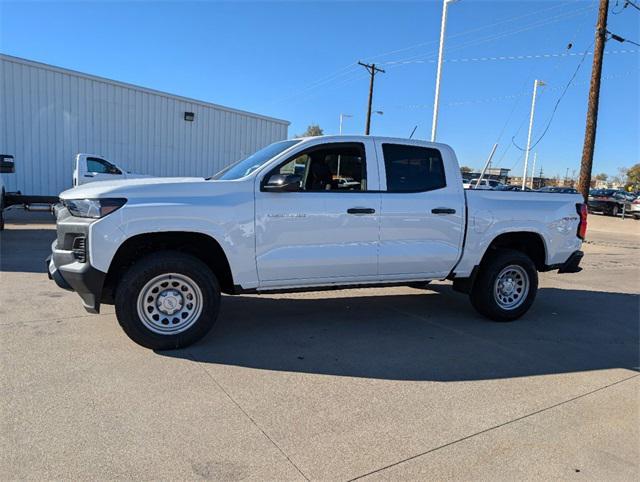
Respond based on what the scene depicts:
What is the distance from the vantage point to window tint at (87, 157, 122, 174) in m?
14.9

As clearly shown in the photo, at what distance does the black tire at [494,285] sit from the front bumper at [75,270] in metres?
4.09

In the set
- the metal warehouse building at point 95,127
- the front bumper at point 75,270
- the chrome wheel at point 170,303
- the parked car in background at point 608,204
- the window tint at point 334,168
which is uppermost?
the metal warehouse building at point 95,127

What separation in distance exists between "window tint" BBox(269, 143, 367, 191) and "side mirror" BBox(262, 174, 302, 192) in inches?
18.4

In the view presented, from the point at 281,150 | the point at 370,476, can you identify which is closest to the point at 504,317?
the point at 281,150

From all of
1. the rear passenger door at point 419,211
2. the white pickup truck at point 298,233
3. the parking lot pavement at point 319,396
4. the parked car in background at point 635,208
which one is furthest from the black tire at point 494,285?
the parked car in background at point 635,208

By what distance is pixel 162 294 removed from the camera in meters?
4.47

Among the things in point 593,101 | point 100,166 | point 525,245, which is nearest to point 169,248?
point 525,245

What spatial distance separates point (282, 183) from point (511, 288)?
10.6ft

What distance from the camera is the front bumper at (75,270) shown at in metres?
4.18

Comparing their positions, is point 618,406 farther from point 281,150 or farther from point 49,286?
point 49,286

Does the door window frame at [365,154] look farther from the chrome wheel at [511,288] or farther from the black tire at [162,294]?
the chrome wheel at [511,288]

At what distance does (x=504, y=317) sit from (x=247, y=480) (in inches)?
167

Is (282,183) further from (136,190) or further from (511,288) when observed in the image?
(511,288)

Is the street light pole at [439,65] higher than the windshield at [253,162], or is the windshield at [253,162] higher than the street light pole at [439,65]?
the street light pole at [439,65]
